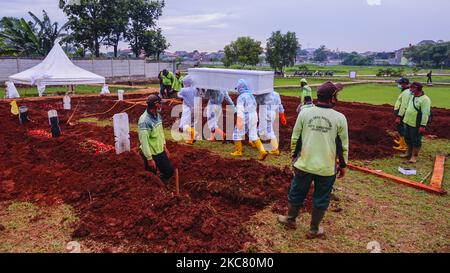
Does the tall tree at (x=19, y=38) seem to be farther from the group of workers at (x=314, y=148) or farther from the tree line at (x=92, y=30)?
the group of workers at (x=314, y=148)

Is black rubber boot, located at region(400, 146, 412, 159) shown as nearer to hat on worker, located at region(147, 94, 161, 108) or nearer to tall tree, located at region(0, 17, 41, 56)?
hat on worker, located at region(147, 94, 161, 108)

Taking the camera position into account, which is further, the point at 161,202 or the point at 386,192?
the point at 386,192

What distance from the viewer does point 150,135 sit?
5.21 m

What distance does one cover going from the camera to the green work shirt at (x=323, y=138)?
405 centimetres

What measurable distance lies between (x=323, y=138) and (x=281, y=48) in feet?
131

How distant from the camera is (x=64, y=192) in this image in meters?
5.64

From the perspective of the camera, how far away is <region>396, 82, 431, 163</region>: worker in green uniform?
7434 millimetres

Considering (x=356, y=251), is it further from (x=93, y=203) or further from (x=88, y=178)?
(x=88, y=178)

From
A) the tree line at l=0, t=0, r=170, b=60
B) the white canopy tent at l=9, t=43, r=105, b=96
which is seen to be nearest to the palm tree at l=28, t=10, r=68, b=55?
the tree line at l=0, t=0, r=170, b=60

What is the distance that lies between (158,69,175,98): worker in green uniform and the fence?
598 inches

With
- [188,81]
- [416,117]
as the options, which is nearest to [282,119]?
[188,81]

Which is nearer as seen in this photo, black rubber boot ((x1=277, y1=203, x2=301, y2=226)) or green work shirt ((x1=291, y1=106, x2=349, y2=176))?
green work shirt ((x1=291, y1=106, x2=349, y2=176))

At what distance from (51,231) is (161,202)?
1396mm

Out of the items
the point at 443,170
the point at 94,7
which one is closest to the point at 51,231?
the point at 443,170
